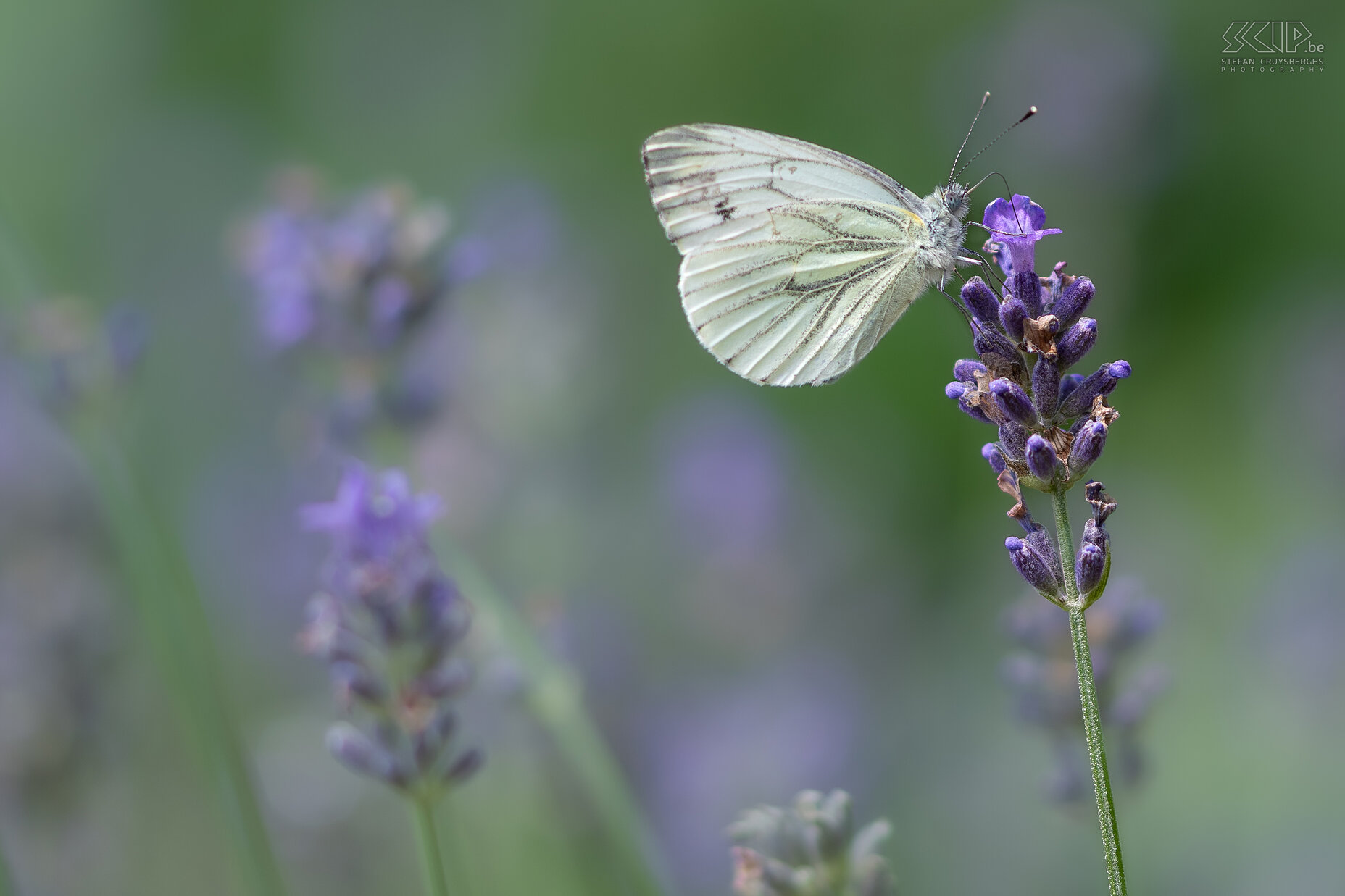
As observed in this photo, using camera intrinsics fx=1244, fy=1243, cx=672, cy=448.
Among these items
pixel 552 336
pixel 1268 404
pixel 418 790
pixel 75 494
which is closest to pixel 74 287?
pixel 75 494

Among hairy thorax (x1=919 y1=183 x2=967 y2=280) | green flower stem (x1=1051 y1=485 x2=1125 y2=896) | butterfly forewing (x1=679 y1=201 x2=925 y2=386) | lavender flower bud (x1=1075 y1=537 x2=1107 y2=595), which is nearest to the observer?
green flower stem (x1=1051 y1=485 x2=1125 y2=896)

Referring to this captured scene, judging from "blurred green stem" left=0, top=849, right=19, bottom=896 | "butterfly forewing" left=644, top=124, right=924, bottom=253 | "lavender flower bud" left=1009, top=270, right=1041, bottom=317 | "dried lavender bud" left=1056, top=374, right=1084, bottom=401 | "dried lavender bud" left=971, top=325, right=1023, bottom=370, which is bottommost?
"blurred green stem" left=0, top=849, right=19, bottom=896

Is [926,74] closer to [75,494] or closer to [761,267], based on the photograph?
[761,267]

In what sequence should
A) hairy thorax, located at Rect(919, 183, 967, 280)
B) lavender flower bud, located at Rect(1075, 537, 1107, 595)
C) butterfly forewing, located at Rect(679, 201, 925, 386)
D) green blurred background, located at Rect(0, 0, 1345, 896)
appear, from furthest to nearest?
green blurred background, located at Rect(0, 0, 1345, 896), butterfly forewing, located at Rect(679, 201, 925, 386), hairy thorax, located at Rect(919, 183, 967, 280), lavender flower bud, located at Rect(1075, 537, 1107, 595)

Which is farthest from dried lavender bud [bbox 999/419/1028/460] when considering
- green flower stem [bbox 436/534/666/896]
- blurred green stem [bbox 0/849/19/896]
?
blurred green stem [bbox 0/849/19/896]

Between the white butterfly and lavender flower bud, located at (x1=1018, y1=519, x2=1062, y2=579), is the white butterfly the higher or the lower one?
the higher one

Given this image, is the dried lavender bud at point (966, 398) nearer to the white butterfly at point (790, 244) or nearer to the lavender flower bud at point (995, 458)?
the lavender flower bud at point (995, 458)

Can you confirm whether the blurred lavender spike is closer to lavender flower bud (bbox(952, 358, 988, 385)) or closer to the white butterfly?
lavender flower bud (bbox(952, 358, 988, 385))
